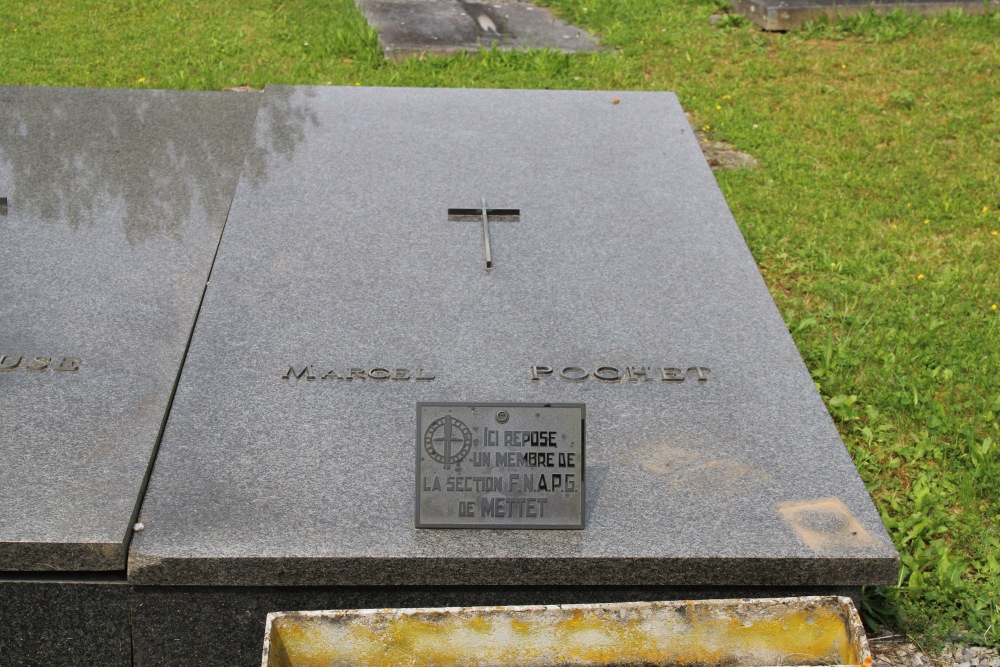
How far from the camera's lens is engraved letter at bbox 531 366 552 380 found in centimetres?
313

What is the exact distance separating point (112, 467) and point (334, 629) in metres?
0.88

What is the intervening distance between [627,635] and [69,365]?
5.97 ft

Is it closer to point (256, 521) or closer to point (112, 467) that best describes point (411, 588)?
point (256, 521)

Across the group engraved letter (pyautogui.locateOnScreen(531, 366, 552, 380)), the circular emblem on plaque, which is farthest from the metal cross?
the circular emblem on plaque

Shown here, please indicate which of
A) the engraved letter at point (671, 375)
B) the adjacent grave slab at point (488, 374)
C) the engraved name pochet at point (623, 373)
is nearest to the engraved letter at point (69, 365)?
the adjacent grave slab at point (488, 374)

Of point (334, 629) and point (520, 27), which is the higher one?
point (520, 27)

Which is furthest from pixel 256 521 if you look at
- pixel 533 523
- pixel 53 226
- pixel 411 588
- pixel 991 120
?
pixel 991 120

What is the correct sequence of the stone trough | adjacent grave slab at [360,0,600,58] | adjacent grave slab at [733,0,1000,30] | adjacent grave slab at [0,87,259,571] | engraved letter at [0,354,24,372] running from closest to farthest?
the stone trough, adjacent grave slab at [0,87,259,571], engraved letter at [0,354,24,372], adjacent grave slab at [360,0,600,58], adjacent grave slab at [733,0,1000,30]

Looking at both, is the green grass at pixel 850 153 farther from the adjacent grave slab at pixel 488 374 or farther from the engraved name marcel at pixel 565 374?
the engraved name marcel at pixel 565 374

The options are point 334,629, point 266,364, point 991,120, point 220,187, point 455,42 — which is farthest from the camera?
point 455,42

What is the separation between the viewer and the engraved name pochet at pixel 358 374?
3086mm

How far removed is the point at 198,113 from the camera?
203 inches

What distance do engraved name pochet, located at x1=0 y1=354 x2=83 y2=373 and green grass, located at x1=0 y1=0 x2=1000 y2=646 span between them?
239 centimetres

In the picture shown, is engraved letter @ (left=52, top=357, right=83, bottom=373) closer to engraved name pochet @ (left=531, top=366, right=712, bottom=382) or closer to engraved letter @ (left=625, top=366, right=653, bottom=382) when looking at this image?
engraved name pochet @ (left=531, top=366, right=712, bottom=382)
